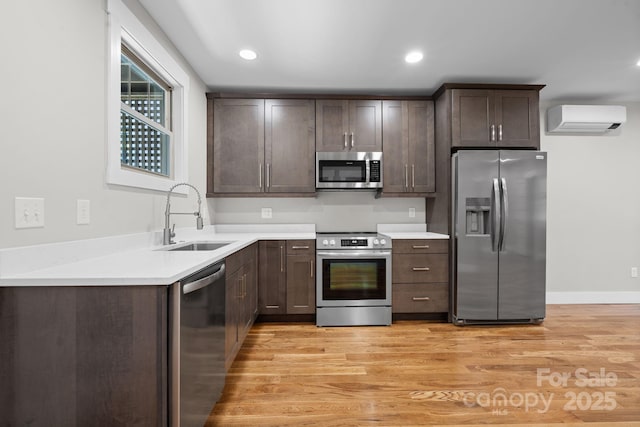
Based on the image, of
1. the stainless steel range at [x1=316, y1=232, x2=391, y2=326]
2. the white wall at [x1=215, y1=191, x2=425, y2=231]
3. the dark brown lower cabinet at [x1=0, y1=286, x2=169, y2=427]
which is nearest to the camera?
the dark brown lower cabinet at [x1=0, y1=286, x2=169, y2=427]

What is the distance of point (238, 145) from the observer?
347 centimetres

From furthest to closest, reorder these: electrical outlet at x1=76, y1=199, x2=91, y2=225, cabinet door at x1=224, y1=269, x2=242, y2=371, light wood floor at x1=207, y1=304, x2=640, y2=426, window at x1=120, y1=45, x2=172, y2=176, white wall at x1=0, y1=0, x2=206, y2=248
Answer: window at x1=120, y1=45, x2=172, y2=176 → cabinet door at x1=224, y1=269, x2=242, y2=371 → light wood floor at x1=207, y1=304, x2=640, y2=426 → electrical outlet at x1=76, y1=199, x2=91, y2=225 → white wall at x1=0, y1=0, x2=206, y2=248

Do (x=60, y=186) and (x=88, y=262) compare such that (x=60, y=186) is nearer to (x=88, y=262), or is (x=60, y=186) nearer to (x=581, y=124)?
(x=88, y=262)

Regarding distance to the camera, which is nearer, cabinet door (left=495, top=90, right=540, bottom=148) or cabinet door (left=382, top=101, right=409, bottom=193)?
cabinet door (left=495, top=90, right=540, bottom=148)

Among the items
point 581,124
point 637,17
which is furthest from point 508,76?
point 581,124

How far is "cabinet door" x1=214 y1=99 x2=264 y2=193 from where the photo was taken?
3.46 m

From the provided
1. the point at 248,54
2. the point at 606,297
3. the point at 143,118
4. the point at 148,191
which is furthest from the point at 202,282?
the point at 606,297

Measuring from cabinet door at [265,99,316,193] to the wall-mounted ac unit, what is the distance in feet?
9.38

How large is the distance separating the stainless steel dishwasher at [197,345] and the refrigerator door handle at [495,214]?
2.60m

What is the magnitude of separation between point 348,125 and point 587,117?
277 centimetres

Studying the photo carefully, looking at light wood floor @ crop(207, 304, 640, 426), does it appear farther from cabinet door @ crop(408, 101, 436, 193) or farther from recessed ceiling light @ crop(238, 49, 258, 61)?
recessed ceiling light @ crop(238, 49, 258, 61)

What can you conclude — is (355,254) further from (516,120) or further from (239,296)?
(516,120)

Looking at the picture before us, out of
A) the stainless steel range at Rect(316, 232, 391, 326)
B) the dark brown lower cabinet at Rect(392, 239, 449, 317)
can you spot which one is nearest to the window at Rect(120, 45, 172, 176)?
the stainless steel range at Rect(316, 232, 391, 326)

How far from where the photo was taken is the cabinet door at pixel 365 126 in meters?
3.51
